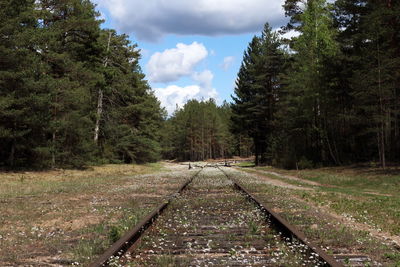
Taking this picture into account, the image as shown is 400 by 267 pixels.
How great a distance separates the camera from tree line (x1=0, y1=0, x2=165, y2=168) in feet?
76.3

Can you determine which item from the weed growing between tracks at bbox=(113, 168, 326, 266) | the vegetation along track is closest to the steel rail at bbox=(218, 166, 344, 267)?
the vegetation along track

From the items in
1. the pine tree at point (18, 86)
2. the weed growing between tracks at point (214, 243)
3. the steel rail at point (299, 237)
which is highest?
the pine tree at point (18, 86)

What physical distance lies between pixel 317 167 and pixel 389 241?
89.5 feet

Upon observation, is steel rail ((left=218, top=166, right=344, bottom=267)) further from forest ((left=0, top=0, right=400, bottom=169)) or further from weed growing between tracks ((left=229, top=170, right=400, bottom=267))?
forest ((left=0, top=0, right=400, bottom=169))

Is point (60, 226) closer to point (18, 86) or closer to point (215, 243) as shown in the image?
point (215, 243)

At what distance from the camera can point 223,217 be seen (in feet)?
27.6

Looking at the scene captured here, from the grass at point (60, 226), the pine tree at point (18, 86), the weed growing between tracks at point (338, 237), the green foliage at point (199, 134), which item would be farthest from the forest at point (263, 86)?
the green foliage at point (199, 134)

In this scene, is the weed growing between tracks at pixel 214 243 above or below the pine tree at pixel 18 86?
below

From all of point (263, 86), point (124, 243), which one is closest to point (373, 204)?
point (124, 243)

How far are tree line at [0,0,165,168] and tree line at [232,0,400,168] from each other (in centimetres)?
1928

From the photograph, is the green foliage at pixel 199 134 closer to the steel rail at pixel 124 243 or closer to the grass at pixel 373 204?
the grass at pixel 373 204

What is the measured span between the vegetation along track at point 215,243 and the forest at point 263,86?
58.2ft

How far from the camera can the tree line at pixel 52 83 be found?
76.3 ft

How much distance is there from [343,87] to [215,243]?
27.8 meters
